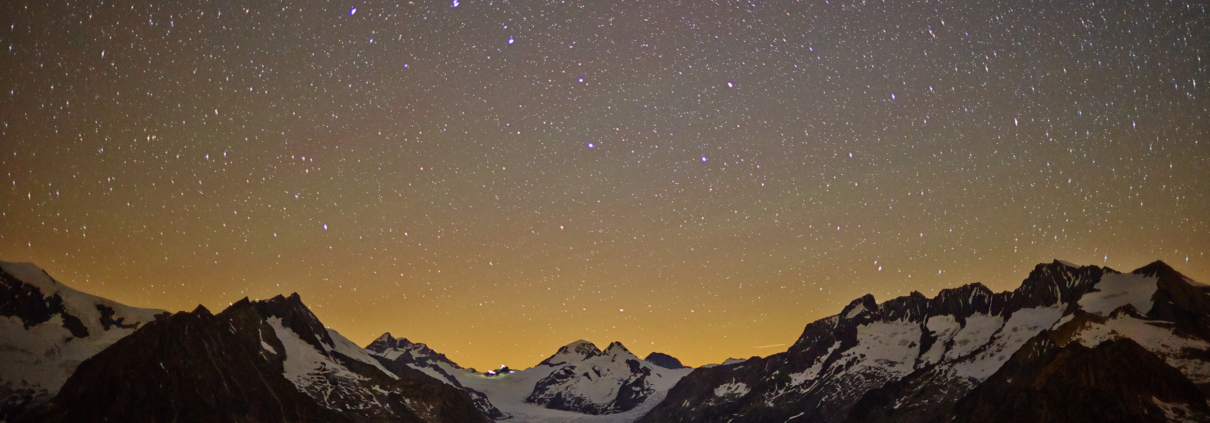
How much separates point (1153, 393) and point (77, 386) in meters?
219

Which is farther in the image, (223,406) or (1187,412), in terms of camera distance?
(223,406)

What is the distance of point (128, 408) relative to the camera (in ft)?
544

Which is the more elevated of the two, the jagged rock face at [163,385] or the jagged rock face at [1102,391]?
the jagged rock face at [163,385]

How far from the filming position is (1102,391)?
176 m

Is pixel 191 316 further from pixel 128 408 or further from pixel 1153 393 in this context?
pixel 1153 393

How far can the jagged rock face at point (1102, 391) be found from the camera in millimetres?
170625

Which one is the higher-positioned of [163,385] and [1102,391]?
[163,385]

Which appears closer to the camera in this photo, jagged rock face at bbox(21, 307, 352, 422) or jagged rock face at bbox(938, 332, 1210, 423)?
jagged rock face at bbox(21, 307, 352, 422)

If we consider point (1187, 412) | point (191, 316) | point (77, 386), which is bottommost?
point (1187, 412)

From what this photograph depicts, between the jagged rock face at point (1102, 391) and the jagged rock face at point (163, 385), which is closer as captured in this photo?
the jagged rock face at point (163, 385)

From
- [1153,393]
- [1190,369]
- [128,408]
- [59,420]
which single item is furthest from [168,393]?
[1190,369]

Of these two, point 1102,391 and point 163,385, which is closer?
point 163,385

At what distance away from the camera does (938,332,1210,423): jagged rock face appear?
17062 centimetres

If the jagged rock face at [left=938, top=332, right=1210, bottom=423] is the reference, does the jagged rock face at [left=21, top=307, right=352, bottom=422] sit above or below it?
above
